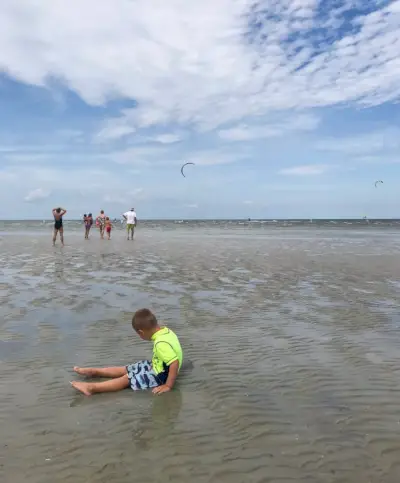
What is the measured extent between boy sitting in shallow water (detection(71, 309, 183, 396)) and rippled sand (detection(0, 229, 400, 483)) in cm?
14

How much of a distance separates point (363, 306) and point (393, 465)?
6303 millimetres

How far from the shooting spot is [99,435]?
161 inches

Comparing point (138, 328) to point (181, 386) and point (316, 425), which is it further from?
point (316, 425)

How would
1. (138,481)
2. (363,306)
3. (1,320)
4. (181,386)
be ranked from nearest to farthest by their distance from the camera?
(138,481) < (181,386) < (1,320) < (363,306)

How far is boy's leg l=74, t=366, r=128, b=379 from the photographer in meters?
5.48

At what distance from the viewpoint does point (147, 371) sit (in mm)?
5348

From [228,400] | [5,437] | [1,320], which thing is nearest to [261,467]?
[228,400]

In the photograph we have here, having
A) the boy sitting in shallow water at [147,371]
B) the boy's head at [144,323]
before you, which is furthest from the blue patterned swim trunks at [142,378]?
the boy's head at [144,323]

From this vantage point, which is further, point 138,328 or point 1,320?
point 1,320

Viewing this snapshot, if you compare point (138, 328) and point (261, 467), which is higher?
point (138, 328)

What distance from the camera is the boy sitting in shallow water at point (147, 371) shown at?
16.8 feet

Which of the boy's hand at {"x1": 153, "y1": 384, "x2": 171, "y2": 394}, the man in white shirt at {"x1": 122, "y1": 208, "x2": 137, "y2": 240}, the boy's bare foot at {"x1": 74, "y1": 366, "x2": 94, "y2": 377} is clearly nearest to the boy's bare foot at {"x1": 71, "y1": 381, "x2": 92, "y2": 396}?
the boy's bare foot at {"x1": 74, "y1": 366, "x2": 94, "y2": 377}

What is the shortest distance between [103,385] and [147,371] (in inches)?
21.1

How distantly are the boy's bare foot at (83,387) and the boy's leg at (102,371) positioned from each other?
15.5 inches
